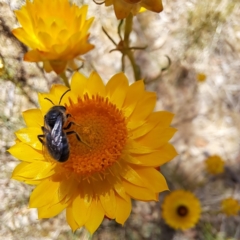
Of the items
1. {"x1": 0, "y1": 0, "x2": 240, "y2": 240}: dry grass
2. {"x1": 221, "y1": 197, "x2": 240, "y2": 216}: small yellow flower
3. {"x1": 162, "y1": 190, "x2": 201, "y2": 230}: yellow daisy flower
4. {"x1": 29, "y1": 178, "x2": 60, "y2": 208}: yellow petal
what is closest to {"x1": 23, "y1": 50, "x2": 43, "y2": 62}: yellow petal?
{"x1": 29, "y1": 178, "x2": 60, "y2": 208}: yellow petal

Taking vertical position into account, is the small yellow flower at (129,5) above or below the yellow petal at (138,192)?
above

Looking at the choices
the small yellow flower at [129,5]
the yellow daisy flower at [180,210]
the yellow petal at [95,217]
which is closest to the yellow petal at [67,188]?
the yellow petal at [95,217]

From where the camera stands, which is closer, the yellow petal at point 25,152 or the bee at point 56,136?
the bee at point 56,136

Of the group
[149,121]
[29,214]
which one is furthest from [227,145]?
[29,214]

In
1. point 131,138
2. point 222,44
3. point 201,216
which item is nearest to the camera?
point 131,138

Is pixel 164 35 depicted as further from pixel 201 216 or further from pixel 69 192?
pixel 69 192

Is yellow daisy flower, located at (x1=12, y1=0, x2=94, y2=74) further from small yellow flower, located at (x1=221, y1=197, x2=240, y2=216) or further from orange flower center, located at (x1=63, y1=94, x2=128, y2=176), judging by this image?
small yellow flower, located at (x1=221, y1=197, x2=240, y2=216)

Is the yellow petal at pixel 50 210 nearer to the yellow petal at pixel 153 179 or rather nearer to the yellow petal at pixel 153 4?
the yellow petal at pixel 153 179
